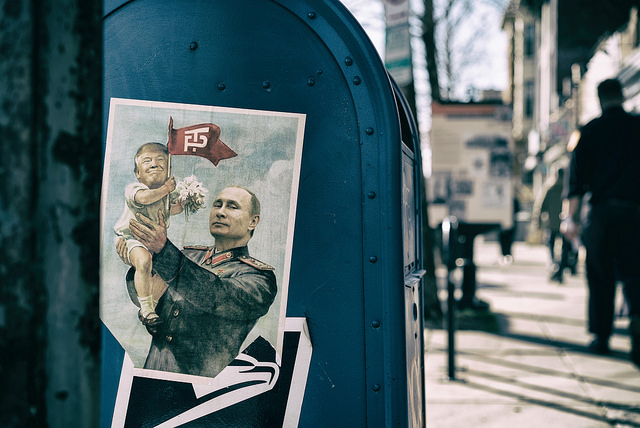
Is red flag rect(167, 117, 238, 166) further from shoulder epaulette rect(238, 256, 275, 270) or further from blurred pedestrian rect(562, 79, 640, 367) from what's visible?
blurred pedestrian rect(562, 79, 640, 367)

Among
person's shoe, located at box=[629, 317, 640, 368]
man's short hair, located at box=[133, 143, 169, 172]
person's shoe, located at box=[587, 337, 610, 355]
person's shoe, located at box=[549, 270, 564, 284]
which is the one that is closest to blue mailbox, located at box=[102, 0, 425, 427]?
man's short hair, located at box=[133, 143, 169, 172]

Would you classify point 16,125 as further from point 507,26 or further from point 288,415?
point 507,26

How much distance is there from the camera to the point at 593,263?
5266mm

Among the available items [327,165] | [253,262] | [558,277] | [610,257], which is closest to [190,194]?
[253,262]

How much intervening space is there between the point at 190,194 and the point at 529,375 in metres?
3.72

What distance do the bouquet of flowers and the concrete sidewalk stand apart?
2393 mm

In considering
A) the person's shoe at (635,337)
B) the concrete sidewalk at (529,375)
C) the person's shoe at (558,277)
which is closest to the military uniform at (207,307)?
the concrete sidewalk at (529,375)

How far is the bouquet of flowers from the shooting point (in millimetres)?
2156

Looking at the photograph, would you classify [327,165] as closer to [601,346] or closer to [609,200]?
[609,200]

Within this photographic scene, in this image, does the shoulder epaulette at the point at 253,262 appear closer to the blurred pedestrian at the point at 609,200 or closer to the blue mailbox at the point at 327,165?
the blue mailbox at the point at 327,165

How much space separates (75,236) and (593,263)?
197 inches

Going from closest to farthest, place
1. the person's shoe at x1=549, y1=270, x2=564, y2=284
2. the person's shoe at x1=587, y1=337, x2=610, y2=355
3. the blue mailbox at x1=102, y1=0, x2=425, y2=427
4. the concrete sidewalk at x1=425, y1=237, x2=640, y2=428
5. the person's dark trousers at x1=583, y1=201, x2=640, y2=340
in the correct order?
the blue mailbox at x1=102, y1=0, x2=425, y2=427 → the concrete sidewalk at x1=425, y1=237, x2=640, y2=428 → the person's dark trousers at x1=583, y1=201, x2=640, y2=340 → the person's shoe at x1=587, y1=337, x2=610, y2=355 → the person's shoe at x1=549, y1=270, x2=564, y2=284

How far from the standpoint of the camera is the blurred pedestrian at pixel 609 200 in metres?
5.01

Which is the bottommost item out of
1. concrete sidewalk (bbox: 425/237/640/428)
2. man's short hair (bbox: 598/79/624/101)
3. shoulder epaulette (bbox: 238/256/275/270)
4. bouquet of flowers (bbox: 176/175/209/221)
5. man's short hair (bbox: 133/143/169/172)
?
concrete sidewalk (bbox: 425/237/640/428)
